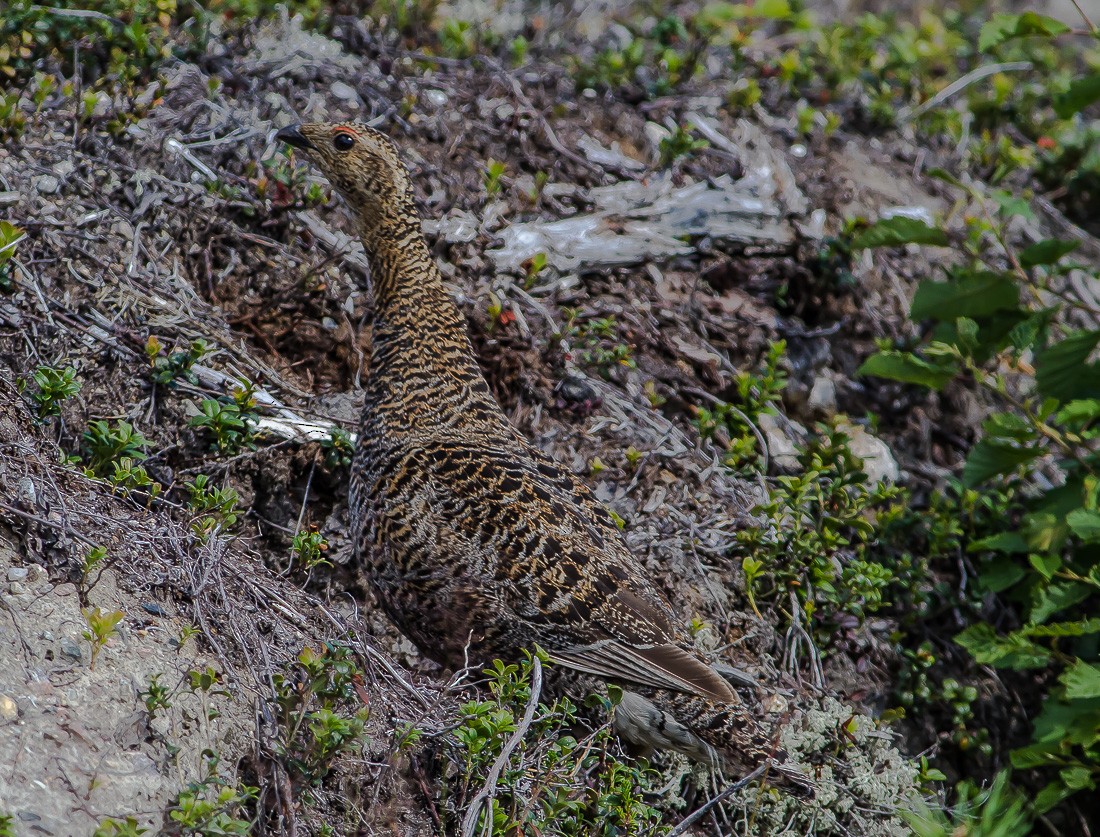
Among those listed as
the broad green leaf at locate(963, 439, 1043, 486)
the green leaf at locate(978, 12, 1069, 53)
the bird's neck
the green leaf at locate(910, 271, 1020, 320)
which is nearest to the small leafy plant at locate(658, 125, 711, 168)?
the green leaf at locate(910, 271, 1020, 320)

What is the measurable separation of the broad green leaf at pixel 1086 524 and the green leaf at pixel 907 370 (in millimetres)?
1171

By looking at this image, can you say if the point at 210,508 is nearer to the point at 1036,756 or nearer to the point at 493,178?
the point at 493,178

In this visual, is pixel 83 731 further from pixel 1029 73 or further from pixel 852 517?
pixel 1029 73

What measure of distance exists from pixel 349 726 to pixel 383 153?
9.94 feet

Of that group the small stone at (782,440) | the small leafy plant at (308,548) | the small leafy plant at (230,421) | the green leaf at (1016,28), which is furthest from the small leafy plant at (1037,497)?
the small leafy plant at (230,421)

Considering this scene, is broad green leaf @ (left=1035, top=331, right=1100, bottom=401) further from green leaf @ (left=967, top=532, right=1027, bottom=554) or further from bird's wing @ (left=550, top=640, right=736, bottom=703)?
bird's wing @ (left=550, top=640, right=736, bottom=703)

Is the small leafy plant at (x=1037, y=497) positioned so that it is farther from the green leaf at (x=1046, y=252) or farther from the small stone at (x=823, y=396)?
the small stone at (x=823, y=396)

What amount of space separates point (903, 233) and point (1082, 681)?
2622 millimetres

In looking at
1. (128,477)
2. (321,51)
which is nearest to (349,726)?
(128,477)

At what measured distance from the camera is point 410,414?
5199 millimetres

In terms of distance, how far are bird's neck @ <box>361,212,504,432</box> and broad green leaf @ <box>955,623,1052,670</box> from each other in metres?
2.67

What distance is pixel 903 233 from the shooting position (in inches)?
248

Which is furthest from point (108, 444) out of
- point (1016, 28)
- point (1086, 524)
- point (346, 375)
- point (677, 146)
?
point (1016, 28)

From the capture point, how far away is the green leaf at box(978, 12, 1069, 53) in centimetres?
575
